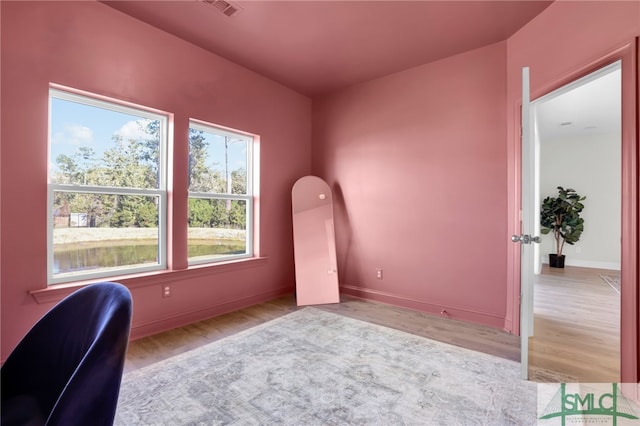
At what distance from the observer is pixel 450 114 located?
3215 mm

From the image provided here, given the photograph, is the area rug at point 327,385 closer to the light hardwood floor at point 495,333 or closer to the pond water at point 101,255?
the light hardwood floor at point 495,333

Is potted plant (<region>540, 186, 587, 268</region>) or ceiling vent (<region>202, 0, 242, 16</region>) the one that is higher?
ceiling vent (<region>202, 0, 242, 16</region>)

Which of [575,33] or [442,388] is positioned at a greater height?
[575,33]

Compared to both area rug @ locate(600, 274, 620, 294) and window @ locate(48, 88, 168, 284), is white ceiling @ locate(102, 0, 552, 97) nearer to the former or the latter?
window @ locate(48, 88, 168, 284)

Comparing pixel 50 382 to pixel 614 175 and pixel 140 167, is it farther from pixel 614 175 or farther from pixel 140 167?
pixel 614 175

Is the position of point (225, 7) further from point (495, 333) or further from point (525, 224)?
point (495, 333)

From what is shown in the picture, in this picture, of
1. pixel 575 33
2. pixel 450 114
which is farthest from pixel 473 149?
pixel 575 33

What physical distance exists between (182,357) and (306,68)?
3.32 meters

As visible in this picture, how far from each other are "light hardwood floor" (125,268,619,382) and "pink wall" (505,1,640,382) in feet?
1.22

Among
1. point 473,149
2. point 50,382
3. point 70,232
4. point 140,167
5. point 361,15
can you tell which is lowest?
point 50,382

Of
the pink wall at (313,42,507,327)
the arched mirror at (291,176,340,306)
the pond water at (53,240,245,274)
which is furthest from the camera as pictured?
the arched mirror at (291,176,340,306)

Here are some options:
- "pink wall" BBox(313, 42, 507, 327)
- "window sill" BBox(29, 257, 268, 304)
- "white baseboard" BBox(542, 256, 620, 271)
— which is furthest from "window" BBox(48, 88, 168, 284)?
"white baseboard" BBox(542, 256, 620, 271)

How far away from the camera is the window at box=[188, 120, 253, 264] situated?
3.14m

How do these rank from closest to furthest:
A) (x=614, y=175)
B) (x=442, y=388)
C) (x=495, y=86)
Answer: (x=442, y=388), (x=495, y=86), (x=614, y=175)
